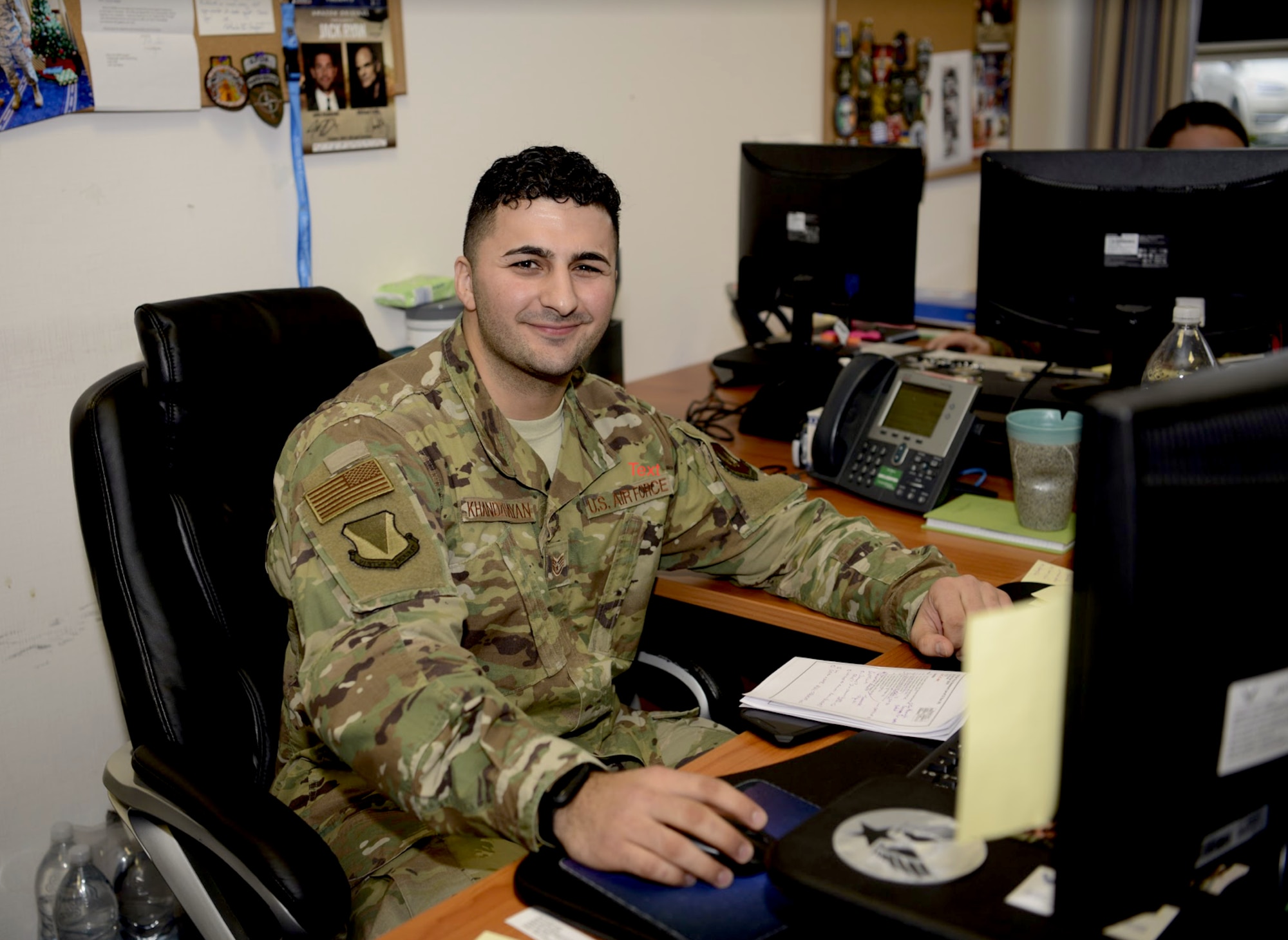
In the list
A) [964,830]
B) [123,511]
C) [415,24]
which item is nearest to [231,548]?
[123,511]

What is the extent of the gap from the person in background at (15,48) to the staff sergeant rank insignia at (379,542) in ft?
3.13

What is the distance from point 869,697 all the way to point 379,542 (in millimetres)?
544

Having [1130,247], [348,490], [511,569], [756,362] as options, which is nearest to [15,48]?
[348,490]

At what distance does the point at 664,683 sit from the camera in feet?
5.36

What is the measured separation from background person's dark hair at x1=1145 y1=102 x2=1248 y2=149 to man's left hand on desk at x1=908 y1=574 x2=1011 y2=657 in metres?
2.01

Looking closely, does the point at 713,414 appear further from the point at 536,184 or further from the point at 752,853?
the point at 752,853

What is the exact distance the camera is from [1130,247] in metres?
1.98

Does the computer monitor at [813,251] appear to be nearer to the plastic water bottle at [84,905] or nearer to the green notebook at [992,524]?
the green notebook at [992,524]

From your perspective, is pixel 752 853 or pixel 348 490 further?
pixel 348 490

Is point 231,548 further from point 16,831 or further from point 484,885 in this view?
point 16,831

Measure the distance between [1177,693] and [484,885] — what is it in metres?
0.58

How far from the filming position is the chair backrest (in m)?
1.27

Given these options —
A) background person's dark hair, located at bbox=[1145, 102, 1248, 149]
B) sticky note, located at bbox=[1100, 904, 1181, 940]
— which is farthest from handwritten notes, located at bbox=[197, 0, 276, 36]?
background person's dark hair, located at bbox=[1145, 102, 1248, 149]

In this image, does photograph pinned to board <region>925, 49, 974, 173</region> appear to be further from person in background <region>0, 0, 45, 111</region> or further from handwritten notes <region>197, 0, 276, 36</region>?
person in background <region>0, 0, 45, 111</region>
